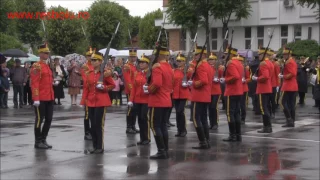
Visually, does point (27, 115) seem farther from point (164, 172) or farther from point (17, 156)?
point (164, 172)

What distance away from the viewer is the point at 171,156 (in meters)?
11.5

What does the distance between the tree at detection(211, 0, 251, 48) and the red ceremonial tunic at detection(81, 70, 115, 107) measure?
31535 millimetres

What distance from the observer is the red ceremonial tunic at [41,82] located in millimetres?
12172

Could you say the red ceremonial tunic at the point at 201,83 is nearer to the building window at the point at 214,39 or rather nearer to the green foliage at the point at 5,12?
the building window at the point at 214,39

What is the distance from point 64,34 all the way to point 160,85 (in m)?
45.5

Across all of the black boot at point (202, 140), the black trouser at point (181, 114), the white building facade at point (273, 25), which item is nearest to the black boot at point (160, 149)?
the black boot at point (202, 140)

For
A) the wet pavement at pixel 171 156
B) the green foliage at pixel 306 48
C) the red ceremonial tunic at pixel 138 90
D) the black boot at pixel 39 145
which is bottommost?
the wet pavement at pixel 171 156

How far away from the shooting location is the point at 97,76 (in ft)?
38.4

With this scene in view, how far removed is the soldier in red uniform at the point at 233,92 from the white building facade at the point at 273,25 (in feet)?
95.8

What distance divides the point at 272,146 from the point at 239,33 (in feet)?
121

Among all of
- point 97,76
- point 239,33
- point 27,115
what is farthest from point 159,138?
point 239,33

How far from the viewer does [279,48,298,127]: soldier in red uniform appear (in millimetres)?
15727

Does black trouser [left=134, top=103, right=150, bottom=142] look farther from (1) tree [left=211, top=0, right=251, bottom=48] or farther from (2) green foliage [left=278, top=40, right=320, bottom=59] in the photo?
(1) tree [left=211, top=0, right=251, bottom=48]

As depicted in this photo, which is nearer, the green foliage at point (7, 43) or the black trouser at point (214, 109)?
the black trouser at point (214, 109)
